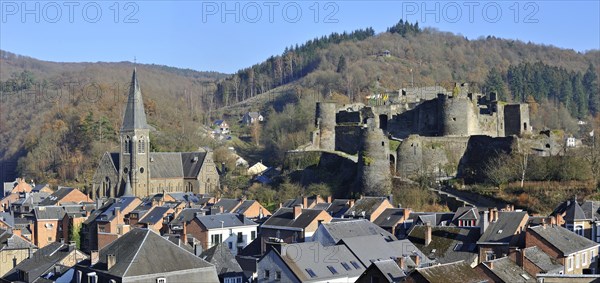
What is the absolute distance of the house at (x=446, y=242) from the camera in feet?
106

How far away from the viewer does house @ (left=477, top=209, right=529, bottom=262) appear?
31188 millimetres

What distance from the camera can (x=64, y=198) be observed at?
52.1 m

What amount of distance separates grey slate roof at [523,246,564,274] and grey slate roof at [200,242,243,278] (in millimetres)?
9415

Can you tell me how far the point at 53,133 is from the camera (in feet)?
240

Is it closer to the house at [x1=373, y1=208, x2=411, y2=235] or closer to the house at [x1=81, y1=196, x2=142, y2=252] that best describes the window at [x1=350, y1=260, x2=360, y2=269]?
the house at [x1=373, y1=208, x2=411, y2=235]

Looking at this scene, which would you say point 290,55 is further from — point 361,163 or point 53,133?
point 361,163

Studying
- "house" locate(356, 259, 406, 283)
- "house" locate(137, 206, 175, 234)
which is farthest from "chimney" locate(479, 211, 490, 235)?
"house" locate(137, 206, 175, 234)

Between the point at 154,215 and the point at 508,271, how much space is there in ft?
71.0

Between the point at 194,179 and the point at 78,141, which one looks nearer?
the point at 194,179

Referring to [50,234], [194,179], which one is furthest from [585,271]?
[194,179]

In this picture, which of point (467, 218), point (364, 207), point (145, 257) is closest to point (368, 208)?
point (364, 207)

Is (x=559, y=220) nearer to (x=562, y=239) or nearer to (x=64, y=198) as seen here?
(x=562, y=239)

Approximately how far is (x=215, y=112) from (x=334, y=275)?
243 ft

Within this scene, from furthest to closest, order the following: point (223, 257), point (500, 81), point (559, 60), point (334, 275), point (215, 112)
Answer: point (559, 60)
point (215, 112)
point (500, 81)
point (223, 257)
point (334, 275)
